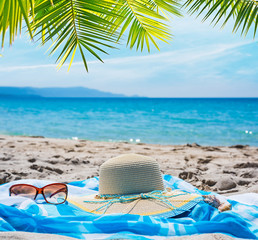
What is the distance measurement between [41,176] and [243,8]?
236cm

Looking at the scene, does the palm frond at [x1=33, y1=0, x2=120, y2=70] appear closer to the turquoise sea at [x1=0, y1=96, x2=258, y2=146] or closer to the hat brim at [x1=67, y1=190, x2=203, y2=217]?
the hat brim at [x1=67, y1=190, x2=203, y2=217]

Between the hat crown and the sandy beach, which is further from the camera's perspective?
the sandy beach

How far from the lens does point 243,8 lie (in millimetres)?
2346

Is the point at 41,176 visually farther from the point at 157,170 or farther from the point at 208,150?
the point at 208,150

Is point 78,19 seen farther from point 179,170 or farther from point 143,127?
point 143,127

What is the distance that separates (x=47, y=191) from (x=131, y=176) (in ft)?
1.76

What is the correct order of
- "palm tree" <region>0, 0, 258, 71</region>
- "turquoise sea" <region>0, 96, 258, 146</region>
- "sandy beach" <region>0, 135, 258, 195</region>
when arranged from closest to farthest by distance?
"palm tree" <region>0, 0, 258, 71</region> → "sandy beach" <region>0, 135, 258, 195</region> → "turquoise sea" <region>0, 96, 258, 146</region>

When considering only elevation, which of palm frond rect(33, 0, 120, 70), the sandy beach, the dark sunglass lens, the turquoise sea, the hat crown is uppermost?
palm frond rect(33, 0, 120, 70)

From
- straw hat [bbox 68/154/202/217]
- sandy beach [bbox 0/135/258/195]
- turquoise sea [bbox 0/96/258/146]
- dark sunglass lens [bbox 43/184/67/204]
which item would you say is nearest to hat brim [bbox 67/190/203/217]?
straw hat [bbox 68/154/202/217]

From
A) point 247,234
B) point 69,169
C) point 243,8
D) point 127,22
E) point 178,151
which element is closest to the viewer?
point 247,234

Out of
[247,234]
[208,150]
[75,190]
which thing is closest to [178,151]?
[208,150]

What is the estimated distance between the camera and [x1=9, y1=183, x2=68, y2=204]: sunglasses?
1898 millimetres

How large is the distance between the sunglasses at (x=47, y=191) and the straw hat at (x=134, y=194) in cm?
7

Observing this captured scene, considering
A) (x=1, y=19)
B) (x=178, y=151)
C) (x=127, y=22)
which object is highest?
(x=127, y=22)
